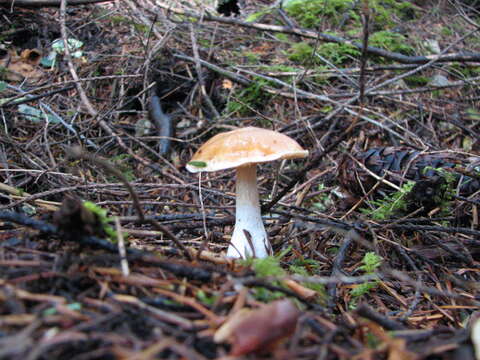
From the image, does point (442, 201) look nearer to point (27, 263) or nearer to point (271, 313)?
point (271, 313)

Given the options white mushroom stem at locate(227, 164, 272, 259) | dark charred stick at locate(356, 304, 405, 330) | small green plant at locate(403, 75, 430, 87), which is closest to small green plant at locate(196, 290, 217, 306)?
dark charred stick at locate(356, 304, 405, 330)

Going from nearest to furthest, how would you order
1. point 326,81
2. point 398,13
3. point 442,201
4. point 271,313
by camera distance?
point 271,313
point 442,201
point 326,81
point 398,13

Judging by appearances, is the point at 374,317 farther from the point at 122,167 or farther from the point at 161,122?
the point at 161,122

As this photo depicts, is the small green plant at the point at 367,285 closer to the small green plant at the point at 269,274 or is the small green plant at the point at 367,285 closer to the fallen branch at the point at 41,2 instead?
the small green plant at the point at 269,274

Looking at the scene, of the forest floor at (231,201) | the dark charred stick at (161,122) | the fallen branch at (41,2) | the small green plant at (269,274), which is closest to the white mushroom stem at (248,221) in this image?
the forest floor at (231,201)

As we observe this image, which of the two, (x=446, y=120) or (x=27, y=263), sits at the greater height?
(x=27, y=263)

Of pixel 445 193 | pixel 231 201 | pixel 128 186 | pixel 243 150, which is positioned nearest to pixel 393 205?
pixel 445 193

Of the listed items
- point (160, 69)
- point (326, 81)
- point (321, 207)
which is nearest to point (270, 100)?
point (326, 81)
